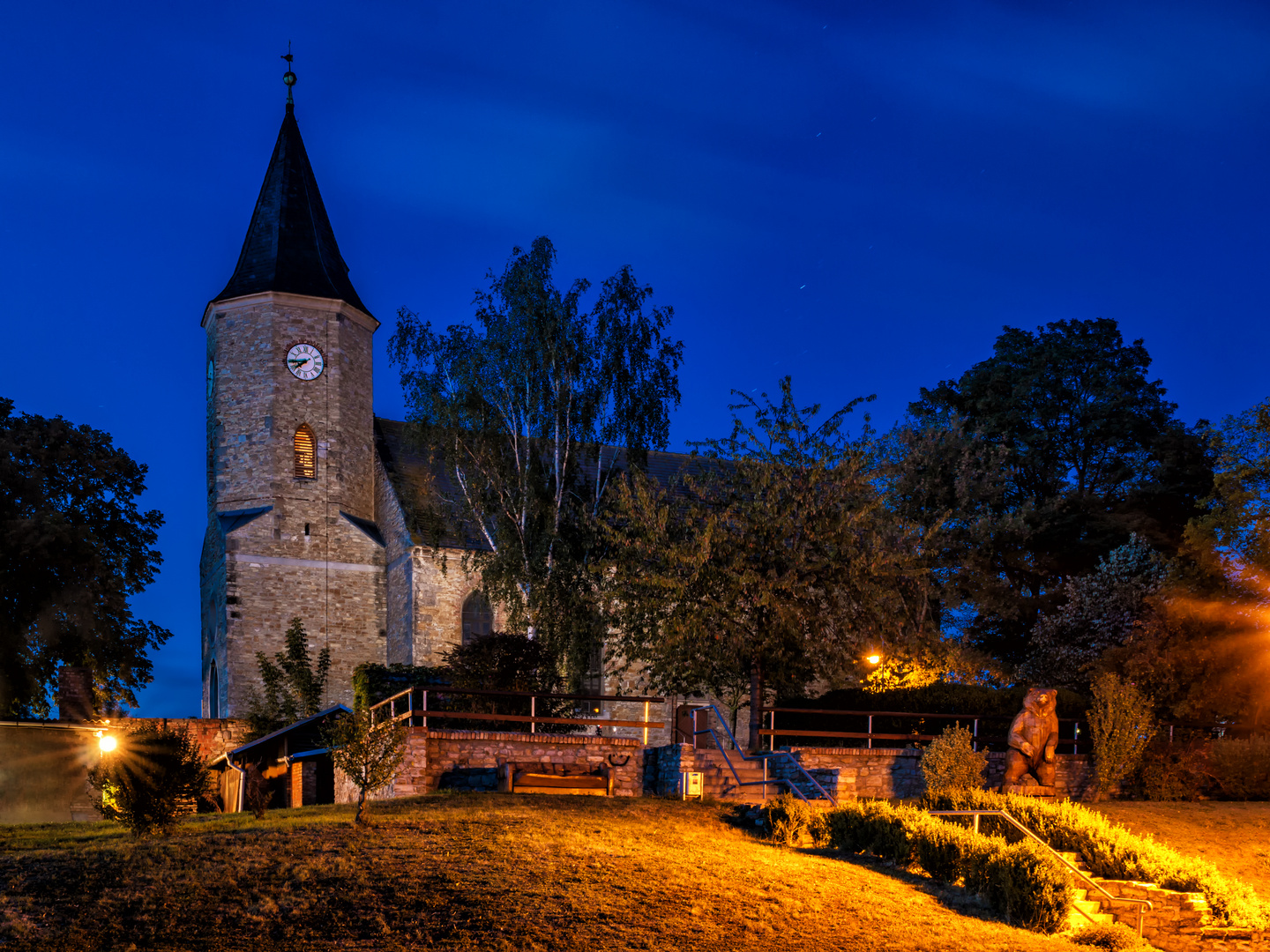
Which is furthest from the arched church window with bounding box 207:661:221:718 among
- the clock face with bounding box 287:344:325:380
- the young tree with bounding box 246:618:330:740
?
the clock face with bounding box 287:344:325:380

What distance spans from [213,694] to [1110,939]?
25846 millimetres

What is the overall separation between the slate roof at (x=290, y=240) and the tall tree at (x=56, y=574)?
596 centimetres

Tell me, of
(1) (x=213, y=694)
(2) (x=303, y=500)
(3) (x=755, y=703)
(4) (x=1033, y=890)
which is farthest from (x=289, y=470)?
(4) (x=1033, y=890)

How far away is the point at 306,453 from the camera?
3177 centimetres

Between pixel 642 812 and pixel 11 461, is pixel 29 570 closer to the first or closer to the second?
pixel 11 461

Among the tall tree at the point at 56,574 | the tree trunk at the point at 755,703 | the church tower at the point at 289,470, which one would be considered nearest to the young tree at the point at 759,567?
the tree trunk at the point at 755,703

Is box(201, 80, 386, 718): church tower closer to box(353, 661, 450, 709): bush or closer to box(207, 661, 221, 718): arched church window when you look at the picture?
box(207, 661, 221, 718): arched church window

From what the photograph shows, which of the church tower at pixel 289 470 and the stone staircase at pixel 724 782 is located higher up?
the church tower at pixel 289 470

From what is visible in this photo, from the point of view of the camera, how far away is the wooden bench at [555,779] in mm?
18500

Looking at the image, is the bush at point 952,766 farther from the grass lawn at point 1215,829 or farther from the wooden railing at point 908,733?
the wooden railing at point 908,733

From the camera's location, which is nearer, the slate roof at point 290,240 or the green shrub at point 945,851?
the green shrub at point 945,851

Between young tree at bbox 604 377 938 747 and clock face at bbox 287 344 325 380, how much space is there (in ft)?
41.7

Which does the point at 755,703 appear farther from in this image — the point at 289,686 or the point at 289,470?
the point at 289,470

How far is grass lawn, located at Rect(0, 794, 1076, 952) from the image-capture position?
9219 mm
